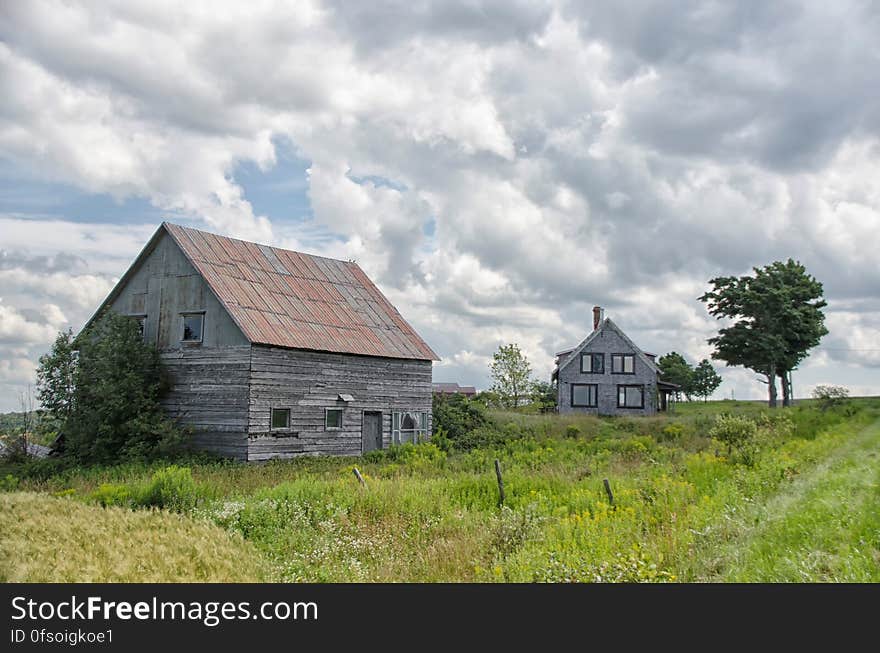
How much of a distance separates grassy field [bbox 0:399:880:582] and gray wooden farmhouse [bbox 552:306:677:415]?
3019cm

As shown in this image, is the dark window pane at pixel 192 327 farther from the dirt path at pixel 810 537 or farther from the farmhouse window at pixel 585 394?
the farmhouse window at pixel 585 394

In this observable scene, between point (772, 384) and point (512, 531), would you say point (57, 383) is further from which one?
point (772, 384)

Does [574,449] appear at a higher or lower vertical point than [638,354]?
lower

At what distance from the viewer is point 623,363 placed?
184 ft

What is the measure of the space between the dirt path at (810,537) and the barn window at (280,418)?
61.8ft

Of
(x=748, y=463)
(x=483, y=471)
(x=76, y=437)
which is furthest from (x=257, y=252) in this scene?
(x=748, y=463)

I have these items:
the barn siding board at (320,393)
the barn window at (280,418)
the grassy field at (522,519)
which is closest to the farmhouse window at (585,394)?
the barn siding board at (320,393)
